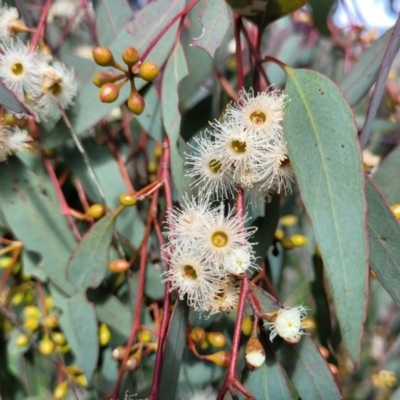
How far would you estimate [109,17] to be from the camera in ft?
3.19

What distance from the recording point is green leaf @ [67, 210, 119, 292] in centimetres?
88

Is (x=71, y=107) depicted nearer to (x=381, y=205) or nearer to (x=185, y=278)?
(x=185, y=278)

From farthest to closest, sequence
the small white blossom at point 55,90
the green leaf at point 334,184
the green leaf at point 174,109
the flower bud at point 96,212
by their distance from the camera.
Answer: the flower bud at point 96,212 → the small white blossom at point 55,90 → the green leaf at point 174,109 → the green leaf at point 334,184

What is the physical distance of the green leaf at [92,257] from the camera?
88cm

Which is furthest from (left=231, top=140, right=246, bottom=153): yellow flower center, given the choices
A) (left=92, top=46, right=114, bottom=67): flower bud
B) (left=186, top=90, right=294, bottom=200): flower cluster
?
(left=92, top=46, right=114, bottom=67): flower bud

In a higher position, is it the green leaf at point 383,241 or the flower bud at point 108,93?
the flower bud at point 108,93

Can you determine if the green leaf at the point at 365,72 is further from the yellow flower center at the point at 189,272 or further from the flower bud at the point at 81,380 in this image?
the flower bud at the point at 81,380

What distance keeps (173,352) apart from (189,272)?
0.13 metres

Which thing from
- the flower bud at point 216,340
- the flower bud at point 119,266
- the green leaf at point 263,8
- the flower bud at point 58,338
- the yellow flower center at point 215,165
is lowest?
the flower bud at point 216,340

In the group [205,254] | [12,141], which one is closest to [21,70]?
[12,141]

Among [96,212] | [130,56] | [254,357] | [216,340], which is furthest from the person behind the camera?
[96,212]

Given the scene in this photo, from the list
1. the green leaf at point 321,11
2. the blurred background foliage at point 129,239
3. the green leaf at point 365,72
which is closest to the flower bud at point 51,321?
the blurred background foliage at point 129,239

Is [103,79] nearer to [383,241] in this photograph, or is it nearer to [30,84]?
[30,84]

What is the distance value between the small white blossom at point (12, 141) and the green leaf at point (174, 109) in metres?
0.30
